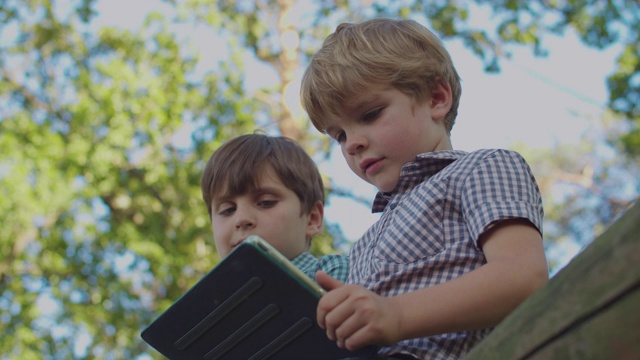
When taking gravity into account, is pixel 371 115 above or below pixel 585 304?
above

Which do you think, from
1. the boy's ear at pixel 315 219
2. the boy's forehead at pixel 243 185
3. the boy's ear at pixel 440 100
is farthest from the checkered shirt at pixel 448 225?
the boy's ear at pixel 315 219

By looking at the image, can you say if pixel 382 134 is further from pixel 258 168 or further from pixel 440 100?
pixel 258 168

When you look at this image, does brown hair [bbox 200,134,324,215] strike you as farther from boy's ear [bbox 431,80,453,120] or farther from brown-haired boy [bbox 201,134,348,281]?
boy's ear [bbox 431,80,453,120]

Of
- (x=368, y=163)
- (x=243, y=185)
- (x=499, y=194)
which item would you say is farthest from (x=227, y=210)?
(x=499, y=194)

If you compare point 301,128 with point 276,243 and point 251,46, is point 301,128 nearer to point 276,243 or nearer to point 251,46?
point 251,46

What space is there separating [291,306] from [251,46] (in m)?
12.0

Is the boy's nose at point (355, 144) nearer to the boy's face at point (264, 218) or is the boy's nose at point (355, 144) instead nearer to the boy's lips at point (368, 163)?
the boy's lips at point (368, 163)

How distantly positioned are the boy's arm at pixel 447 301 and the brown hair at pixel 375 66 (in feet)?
1.91

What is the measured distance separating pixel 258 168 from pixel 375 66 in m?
0.95

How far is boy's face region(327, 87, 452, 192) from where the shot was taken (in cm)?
224

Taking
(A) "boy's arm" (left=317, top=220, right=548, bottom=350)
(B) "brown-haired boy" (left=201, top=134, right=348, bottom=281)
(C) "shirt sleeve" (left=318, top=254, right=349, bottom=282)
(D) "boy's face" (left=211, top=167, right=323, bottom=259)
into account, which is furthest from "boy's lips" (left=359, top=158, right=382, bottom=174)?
(D) "boy's face" (left=211, top=167, right=323, bottom=259)

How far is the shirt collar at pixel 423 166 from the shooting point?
2.20 metres

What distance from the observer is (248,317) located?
190cm

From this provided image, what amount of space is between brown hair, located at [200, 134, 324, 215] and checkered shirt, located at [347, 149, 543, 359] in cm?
101
